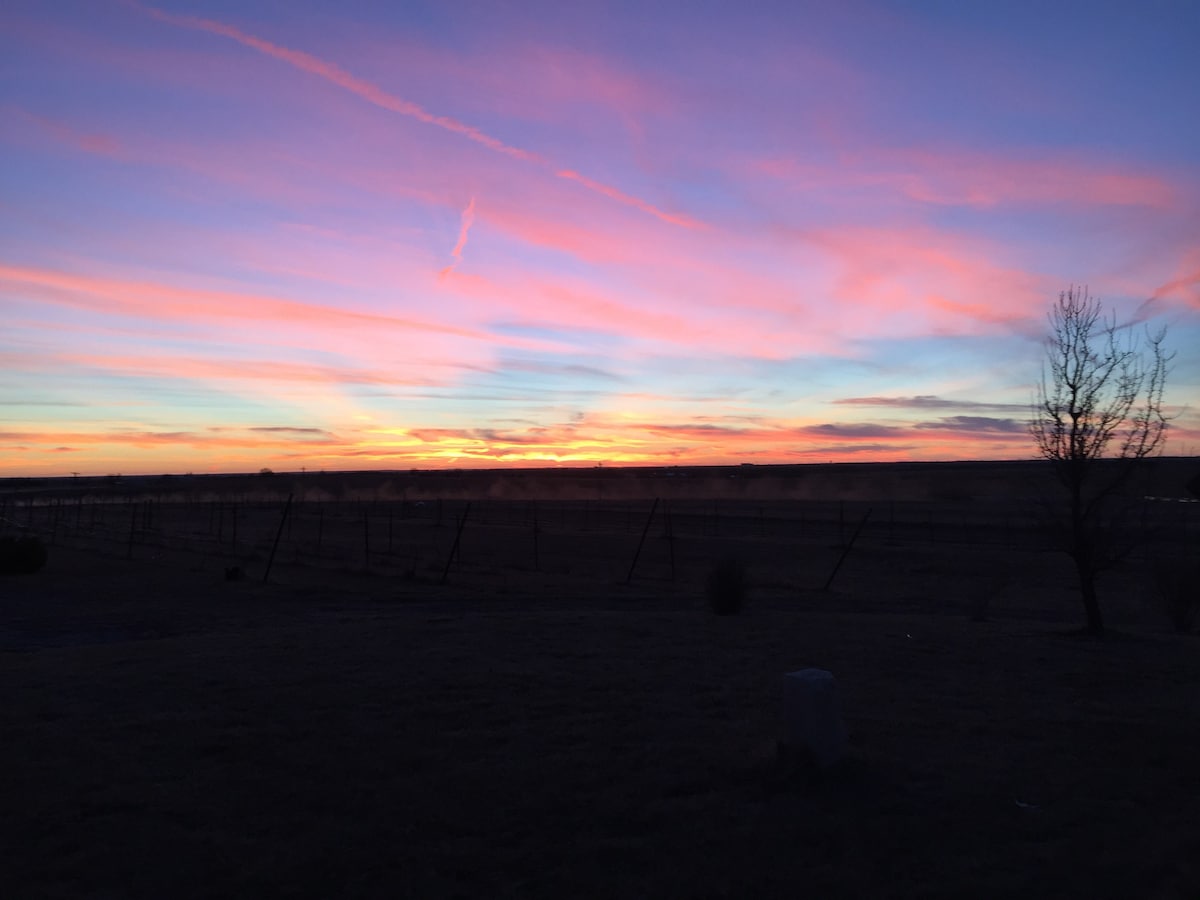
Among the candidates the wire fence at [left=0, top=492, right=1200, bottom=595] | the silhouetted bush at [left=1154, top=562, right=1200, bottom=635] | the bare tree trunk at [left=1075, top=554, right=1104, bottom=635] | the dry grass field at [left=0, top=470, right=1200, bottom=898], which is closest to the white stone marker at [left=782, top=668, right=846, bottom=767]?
the dry grass field at [left=0, top=470, right=1200, bottom=898]

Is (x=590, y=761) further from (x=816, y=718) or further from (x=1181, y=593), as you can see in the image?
(x=1181, y=593)

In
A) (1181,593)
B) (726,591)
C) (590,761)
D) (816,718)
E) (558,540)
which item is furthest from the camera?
(558,540)

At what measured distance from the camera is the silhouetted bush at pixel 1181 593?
58.3 feet

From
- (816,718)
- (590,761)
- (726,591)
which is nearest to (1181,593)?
(726,591)

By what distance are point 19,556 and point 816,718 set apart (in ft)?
105

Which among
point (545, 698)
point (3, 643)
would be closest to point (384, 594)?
point (3, 643)

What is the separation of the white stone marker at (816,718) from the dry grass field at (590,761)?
0.17 meters

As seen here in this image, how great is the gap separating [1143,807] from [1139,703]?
403cm

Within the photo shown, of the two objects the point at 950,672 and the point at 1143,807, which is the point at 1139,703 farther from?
the point at 1143,807

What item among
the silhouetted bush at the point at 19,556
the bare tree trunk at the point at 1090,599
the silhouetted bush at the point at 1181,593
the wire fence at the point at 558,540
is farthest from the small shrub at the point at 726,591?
the silhouetted bush at the point at 19,556

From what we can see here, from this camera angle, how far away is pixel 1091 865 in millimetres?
5598

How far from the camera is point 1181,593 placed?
17.8 m

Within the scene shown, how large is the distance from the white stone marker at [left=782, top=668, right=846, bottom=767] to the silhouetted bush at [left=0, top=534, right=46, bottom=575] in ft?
104

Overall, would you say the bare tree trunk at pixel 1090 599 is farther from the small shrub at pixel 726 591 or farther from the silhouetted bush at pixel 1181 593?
the small shrub at pixel 726 591
